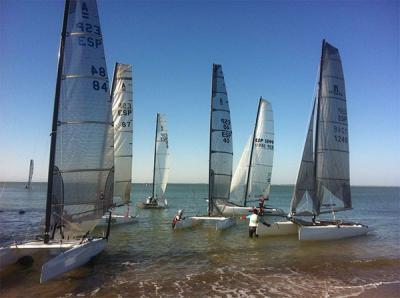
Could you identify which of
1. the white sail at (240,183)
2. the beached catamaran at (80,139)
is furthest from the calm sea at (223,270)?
the white sail at (240,183)

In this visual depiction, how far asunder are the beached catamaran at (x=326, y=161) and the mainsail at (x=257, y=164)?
10152 mm

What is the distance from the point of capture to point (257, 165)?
94.2ft

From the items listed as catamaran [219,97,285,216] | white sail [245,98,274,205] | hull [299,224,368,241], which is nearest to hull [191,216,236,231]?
hull [299,224,368,241]

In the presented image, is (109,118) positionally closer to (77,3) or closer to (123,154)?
(77,3)

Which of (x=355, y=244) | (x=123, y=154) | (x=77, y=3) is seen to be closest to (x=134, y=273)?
(x=77, y=3)

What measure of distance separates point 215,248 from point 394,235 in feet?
37.2

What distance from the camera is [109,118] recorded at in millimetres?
12734

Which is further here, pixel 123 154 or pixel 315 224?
pixel 123 154

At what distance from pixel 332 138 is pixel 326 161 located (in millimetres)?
1208

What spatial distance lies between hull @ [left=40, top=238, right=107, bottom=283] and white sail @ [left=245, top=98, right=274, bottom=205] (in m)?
18.1

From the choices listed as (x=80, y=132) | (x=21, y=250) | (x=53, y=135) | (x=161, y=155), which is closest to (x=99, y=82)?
(x=80, y=132)

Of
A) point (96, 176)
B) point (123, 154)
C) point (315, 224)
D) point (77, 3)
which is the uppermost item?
point (77, 3)

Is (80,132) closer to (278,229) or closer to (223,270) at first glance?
(223,270)

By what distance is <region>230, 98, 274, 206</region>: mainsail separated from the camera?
2850 cm
